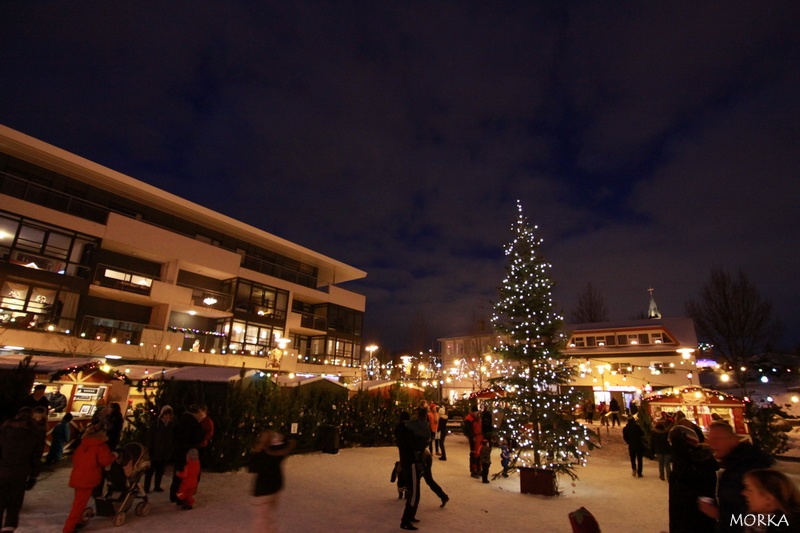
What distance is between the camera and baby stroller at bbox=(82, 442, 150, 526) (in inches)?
239

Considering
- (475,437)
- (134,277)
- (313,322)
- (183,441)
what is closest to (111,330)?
(134,277)

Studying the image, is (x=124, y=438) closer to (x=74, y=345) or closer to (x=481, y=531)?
(x=481, y=531)

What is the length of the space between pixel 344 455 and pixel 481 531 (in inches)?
325

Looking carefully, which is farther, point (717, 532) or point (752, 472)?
point (717, 532)

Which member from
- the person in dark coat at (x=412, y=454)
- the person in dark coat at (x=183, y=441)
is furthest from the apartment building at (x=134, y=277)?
the person in dark coat at (x=412, y=454)

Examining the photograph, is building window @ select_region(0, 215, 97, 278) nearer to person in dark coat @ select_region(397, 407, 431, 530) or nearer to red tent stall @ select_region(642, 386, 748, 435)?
person in dark coat @ select_region(397, 407, 431, 530)

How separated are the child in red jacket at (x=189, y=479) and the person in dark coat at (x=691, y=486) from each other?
689 cm

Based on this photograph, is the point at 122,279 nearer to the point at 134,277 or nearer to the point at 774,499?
the point at 134,277

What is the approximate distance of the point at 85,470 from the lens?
5477mm

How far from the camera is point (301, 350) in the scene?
1261 inches

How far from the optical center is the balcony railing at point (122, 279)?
67.6ft

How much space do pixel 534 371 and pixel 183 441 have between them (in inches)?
316

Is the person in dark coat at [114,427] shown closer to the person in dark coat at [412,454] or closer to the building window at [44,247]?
the person in dark coat at [412,454]

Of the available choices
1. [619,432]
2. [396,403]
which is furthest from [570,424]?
[619,432]
